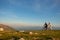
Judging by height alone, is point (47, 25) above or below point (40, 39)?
above

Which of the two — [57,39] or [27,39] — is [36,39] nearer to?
[27,39]

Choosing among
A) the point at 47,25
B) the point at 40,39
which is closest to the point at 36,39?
the point at 40,39

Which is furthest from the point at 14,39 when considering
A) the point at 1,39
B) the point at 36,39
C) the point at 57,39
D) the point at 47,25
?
the point at 47,25

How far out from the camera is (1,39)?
41.1m

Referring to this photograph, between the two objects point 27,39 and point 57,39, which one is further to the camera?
point 57,39

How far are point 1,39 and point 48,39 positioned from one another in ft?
41.8

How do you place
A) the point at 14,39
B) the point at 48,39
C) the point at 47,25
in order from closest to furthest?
the point at 14,39 < the point at 48,39 < the point at 47,25

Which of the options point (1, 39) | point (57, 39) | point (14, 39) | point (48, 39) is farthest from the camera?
point (57, 39)

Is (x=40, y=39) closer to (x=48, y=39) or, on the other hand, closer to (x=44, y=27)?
(x=48, y=39)

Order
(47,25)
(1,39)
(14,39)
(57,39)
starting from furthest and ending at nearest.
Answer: (47,25), (57,39), (1,39), (14,39)

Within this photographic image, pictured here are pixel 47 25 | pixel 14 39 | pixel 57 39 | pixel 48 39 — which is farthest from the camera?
pixel 47 25

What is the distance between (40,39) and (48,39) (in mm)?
2212

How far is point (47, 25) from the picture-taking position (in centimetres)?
8950

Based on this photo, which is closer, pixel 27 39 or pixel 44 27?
pixel 27 39
